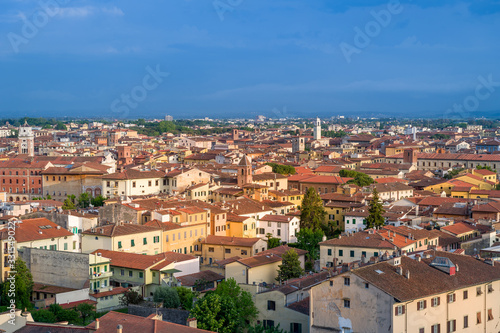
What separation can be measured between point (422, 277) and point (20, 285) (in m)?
14.8

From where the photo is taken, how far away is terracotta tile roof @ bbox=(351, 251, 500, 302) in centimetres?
1716

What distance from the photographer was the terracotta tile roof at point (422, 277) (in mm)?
17156

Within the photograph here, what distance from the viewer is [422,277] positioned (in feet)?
59.7

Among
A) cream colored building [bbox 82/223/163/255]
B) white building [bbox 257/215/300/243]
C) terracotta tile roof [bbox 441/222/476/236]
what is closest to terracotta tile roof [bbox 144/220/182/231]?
cream colored building [bbox 82/223/163/255]

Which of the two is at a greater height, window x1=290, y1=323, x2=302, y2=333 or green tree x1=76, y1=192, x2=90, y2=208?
green tree x1=76, y1=192, x2=90, y2=208

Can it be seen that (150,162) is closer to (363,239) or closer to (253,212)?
(253,212)

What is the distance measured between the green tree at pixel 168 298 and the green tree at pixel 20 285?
4.83 meters

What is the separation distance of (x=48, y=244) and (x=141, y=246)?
413cm

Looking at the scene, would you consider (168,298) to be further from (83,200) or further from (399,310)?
(83,200)

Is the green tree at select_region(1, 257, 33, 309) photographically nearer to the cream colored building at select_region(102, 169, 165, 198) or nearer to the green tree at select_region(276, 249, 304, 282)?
the green tree at select_region(276, 249, 304, 282)

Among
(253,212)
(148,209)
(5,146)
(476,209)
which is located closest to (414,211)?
(476,209)

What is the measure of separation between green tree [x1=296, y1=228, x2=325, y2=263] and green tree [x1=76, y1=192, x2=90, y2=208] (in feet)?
60.8

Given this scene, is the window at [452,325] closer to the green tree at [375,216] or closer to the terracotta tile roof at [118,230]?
the terracotta tile roof at [118,230]

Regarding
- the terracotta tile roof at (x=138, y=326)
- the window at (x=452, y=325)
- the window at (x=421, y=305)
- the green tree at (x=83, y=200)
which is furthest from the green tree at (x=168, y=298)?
the green tree at (x=83, y=200)
